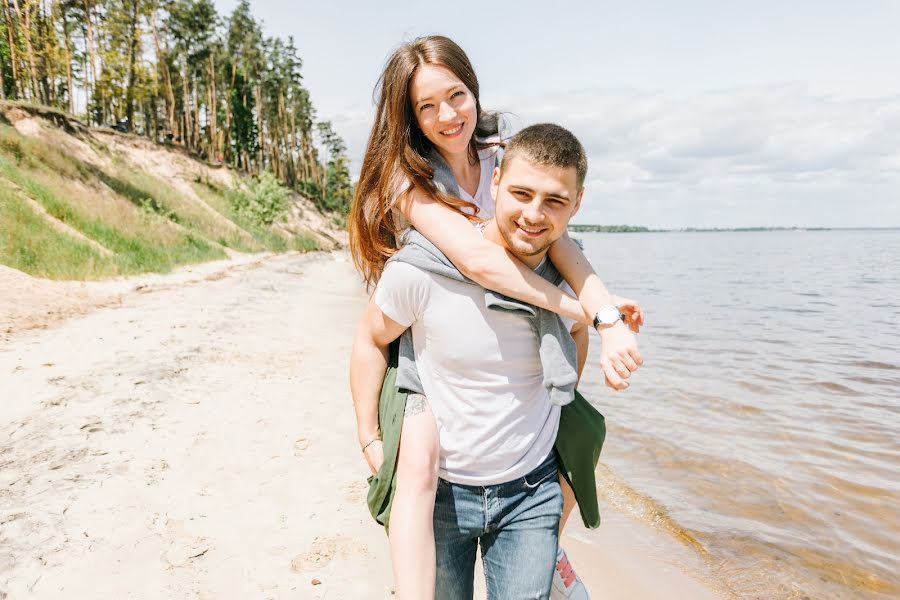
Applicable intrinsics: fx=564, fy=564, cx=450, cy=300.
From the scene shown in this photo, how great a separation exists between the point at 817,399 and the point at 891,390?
59.7 inches

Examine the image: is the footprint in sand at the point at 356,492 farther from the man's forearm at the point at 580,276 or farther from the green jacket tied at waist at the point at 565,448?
the man's forearm at the point at 580,276

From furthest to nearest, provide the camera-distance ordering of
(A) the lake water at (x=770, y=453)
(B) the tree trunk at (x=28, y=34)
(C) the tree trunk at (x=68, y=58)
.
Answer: (C) the tree trunk at (x=68, y=58)
(B) the tree trunk at (x=28, y=34)
(A) the lake water at (x=770, y=453)

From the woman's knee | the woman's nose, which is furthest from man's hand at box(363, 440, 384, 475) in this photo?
the woman's nose

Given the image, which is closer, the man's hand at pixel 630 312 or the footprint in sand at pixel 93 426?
the man's hand at pixel 630 312

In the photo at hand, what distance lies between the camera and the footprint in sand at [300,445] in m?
5.02

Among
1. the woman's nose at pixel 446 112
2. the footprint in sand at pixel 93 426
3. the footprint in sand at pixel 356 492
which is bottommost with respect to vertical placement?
the footprint in sand at pixel 356 492

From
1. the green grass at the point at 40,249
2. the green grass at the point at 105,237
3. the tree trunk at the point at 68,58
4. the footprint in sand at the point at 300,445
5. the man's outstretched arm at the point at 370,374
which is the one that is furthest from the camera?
the tree trunk at the point at 68,58

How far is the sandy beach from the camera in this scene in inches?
131

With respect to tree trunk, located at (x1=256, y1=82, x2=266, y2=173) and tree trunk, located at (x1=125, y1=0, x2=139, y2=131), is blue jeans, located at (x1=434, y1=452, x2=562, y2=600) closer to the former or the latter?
tree trunk, located at (x1=125, y1=0, x2=139, y2=131)

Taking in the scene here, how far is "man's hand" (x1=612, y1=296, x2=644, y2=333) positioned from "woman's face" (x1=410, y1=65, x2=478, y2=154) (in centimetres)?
91

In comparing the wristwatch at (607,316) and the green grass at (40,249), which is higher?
the wristwatch at (607,316)

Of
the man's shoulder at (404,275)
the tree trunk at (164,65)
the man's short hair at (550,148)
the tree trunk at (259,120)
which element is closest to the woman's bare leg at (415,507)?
the man's shoulder at (404,275)

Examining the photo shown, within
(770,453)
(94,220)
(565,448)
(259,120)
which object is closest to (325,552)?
(565,448)

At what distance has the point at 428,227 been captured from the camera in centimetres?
204
